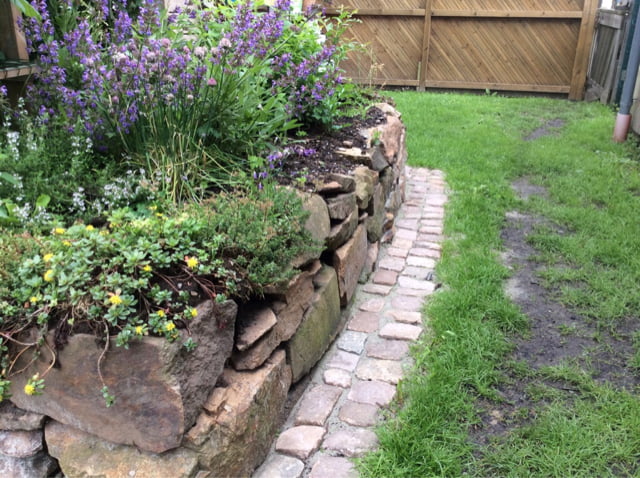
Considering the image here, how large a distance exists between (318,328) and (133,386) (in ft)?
3.38

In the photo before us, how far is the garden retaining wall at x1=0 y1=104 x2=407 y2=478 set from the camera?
5.52 ft

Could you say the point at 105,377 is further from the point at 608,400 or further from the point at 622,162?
the point at 622,162

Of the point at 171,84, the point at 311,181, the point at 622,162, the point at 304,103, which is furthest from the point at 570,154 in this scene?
the point at 171,84

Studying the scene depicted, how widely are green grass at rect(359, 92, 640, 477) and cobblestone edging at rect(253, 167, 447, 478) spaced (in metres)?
0.09

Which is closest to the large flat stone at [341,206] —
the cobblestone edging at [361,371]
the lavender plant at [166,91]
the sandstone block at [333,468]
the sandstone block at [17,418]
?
the lavender plant at [166,91]

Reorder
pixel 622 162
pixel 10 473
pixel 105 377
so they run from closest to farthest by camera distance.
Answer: pixel 105 377 → pixel 10 473 → pixel 622 162

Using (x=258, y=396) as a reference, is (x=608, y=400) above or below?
below

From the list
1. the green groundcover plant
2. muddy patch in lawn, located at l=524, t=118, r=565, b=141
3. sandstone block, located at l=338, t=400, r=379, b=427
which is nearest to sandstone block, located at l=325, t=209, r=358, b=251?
the green groundcover plant

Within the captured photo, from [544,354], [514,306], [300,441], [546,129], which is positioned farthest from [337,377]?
[546,129]

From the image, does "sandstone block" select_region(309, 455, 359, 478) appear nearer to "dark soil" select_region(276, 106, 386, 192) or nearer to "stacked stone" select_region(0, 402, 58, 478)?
"stacked stone" select_region(0, 402, 58, 478)

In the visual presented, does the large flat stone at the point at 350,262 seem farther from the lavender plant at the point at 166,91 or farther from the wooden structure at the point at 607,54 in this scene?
the wooden structure at the point at 607,54

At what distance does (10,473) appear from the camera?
1863mm

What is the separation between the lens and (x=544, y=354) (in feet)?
8.73

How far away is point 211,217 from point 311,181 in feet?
2.65
